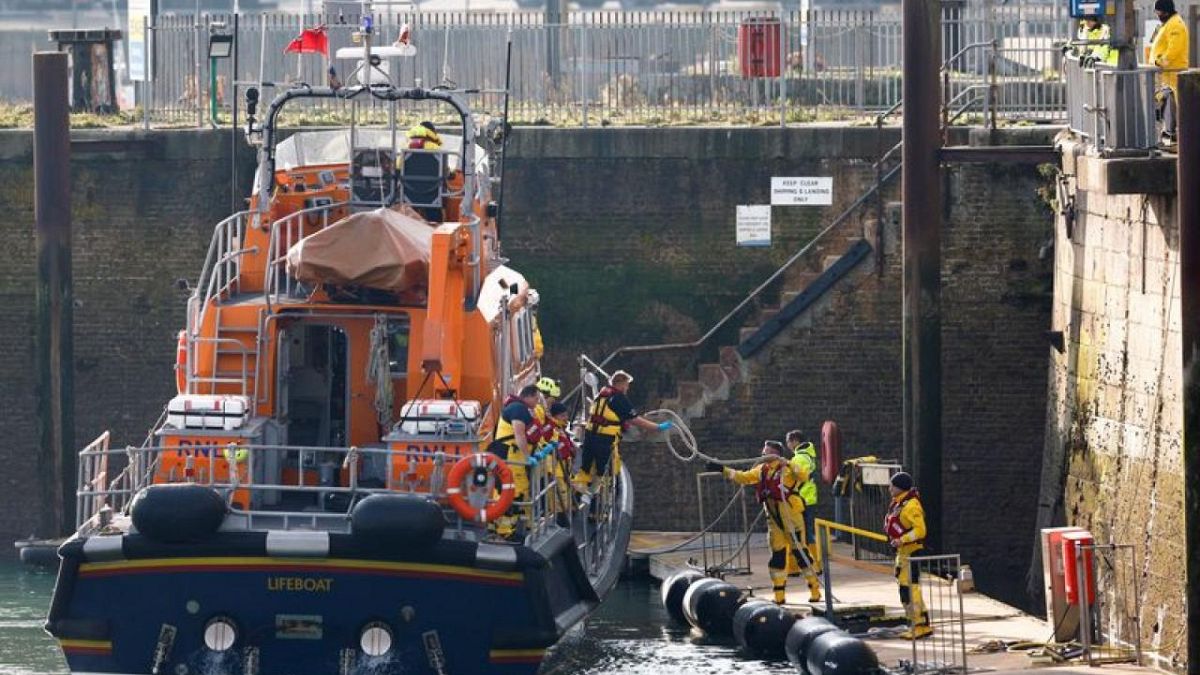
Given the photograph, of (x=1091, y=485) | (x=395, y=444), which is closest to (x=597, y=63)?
(x=1091, y=485)

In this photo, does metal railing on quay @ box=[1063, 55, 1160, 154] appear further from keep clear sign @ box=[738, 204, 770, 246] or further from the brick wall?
keep clear sign @ box=[738, 204, 770, 246]

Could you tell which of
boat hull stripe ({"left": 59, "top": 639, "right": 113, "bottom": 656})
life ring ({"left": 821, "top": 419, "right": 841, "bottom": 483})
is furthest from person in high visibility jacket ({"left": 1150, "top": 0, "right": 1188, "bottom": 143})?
boat hull stripe ({"left": 59, "top": 639, "right": 113, "bottom": 656})

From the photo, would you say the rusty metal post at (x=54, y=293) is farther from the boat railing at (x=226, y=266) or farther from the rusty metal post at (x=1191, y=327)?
the rusty metal post at (x=1191, y=327)

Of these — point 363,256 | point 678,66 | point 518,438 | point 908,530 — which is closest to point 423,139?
point 363,256

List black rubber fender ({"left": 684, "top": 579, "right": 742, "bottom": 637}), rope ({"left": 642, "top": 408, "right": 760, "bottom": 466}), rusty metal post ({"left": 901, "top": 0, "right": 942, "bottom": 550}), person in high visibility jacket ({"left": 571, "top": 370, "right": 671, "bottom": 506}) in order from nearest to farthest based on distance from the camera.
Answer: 1. black rubber fender ({"left": 684, "top": 579, "right": 742, "bottom": 637})
2. person in high visibility jacket ({"left": 571, "top": 370, "right": 671, "bottom": 506})
3. rusty metal post ({"left": 901, "top": 0, "right": 942, "bottom": 550})
4. rope ({"left": 642, "top": 408, "right": 760, "bottom": 466})

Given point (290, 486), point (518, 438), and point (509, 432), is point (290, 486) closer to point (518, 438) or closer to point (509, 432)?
point (518, 438)

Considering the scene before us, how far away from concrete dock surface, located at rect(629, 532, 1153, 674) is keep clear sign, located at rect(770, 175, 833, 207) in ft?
13.1

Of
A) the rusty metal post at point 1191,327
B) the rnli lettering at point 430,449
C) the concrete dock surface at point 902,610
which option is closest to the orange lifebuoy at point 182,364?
the rnli lettering at point 430,449

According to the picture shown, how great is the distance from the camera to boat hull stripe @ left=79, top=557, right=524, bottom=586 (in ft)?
63.7

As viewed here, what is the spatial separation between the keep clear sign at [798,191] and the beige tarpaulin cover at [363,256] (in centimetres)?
886

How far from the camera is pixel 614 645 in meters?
24.5

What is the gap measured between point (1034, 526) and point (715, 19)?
751 cm

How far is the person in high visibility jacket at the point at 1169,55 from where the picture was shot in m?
22.1

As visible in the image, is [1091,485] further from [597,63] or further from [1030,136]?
[597,63]
